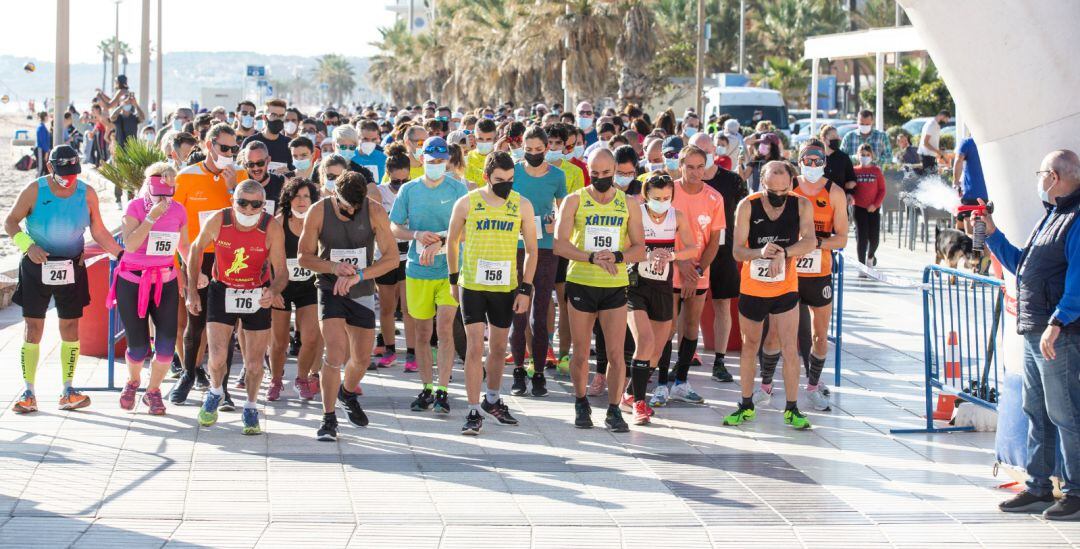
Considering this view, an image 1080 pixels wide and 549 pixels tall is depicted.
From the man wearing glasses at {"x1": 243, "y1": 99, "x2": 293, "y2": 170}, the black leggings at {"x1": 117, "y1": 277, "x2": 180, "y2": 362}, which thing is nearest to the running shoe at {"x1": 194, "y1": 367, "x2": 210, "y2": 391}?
the black leggings at {"x1": 117, "y1": 277, "x2": 180, "y2": 362}

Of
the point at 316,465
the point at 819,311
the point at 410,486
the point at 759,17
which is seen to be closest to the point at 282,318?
the point at 316,465

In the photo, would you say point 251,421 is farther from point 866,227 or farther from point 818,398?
point 866,227

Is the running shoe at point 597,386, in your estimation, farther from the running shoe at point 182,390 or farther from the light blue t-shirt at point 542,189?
the running shoe at point 182,390

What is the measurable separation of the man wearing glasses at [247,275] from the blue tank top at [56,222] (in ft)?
3.10

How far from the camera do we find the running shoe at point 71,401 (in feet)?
31.3

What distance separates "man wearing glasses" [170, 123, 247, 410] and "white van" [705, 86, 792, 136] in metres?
28.4

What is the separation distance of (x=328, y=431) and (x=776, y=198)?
332 centimetres

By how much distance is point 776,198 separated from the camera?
30.1ft

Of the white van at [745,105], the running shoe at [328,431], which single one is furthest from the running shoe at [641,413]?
the white van at [745,105]

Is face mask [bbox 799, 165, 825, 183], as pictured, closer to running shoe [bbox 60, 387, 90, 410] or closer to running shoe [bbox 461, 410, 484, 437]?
running shoe [bbox 461, 410, 484, 437]

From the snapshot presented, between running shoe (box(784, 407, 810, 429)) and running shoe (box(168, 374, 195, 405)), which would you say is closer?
running shoe (box(784, 407, 810, 429))

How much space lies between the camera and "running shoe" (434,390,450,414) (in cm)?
958

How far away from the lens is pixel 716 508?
24.0 feet

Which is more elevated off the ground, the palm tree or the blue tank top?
the palm tree
